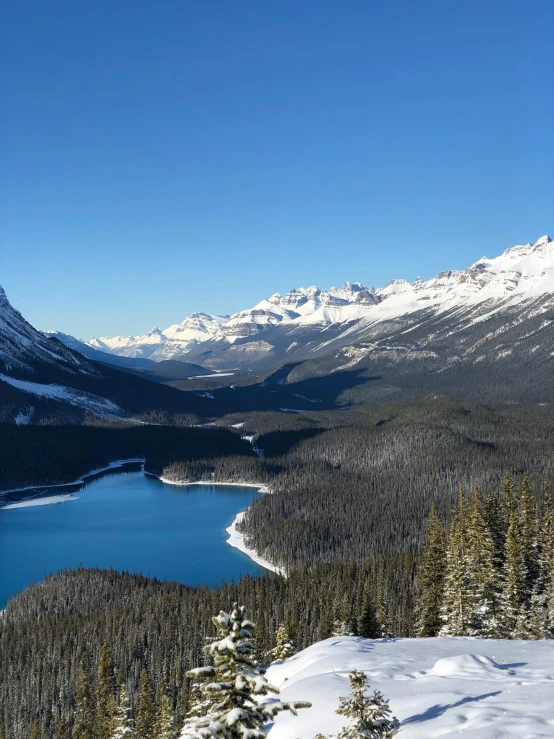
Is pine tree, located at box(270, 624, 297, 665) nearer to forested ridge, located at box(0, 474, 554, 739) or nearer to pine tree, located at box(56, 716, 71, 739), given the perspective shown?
forested ridge, located at box(0, 474, 554, 739)

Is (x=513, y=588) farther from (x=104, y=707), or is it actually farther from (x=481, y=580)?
(x=104, y=707)

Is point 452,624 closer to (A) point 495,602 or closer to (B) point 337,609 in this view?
(A) point 495,602

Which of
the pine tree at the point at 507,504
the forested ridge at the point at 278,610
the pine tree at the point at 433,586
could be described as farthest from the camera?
the pine tree at the point at 507,504

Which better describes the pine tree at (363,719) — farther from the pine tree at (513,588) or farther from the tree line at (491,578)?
the pine tree at (513,588)

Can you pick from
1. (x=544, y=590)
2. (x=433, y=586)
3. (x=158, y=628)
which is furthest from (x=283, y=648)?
(x=158, y=628)

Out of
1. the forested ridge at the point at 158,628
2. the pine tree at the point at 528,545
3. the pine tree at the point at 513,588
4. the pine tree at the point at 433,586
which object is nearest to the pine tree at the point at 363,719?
the pine tree at the point at 513,588

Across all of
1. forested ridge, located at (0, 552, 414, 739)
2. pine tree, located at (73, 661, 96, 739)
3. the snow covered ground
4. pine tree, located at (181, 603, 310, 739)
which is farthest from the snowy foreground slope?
the snow covered ground
